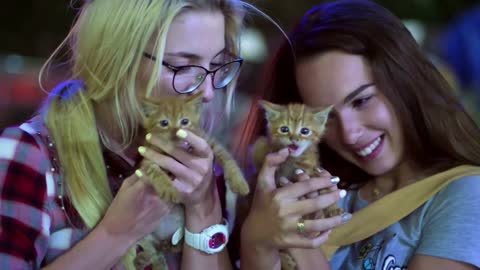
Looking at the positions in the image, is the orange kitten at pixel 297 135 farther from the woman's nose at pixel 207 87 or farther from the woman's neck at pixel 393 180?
the woman's neck at pixel 393 180

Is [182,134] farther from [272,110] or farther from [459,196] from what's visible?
[459,196]

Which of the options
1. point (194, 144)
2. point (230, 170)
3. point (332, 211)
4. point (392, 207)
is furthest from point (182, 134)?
point (392, 207)

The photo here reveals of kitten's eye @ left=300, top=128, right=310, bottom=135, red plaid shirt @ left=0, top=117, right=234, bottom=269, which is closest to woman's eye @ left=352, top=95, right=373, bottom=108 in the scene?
kitten's eye @ left=300, top=128, right=310, bottom=135

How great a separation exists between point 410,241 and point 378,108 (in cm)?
32

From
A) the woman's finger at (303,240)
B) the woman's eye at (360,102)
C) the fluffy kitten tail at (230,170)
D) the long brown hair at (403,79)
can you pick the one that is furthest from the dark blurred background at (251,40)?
the woman's finger at (303,240)

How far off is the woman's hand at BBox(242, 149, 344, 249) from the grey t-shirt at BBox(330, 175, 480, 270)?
199 millimetres

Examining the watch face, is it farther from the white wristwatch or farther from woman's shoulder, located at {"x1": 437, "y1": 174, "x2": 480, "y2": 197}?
woman's shoulder, located at {"x1": 437, "y1": 174, "x2": 480, "y2": 197}

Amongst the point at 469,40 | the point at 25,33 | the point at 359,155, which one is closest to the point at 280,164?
the point at 359,155

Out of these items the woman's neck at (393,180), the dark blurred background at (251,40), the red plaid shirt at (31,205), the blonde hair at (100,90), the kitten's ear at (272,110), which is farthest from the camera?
the dark blurred background at (251,40)

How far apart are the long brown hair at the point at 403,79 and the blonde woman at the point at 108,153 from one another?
0.28 metres

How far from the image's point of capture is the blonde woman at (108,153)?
1.18 m

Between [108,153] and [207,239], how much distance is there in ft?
0.98

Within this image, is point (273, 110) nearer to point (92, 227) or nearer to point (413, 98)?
point (413, 98)

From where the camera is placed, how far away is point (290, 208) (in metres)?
1.27
